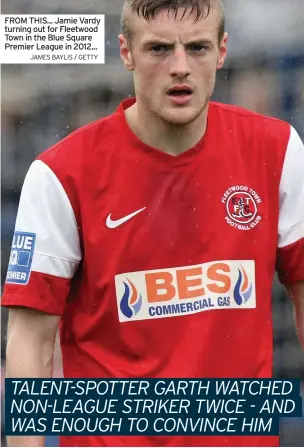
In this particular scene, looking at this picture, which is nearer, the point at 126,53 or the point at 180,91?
the point at 180,91

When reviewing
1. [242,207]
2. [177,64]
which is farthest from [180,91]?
[242,207]

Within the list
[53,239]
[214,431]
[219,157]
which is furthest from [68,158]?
[214,431]

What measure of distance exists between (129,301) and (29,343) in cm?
25

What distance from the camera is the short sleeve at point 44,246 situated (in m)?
2.65

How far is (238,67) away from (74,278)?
97.3 inches

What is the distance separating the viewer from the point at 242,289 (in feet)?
8.82

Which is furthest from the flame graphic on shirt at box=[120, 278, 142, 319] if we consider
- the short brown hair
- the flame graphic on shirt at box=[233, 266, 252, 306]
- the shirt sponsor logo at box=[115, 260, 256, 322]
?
the short brown hair

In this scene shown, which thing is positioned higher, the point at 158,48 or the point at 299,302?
the point at 158,48

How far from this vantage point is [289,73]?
501 cm

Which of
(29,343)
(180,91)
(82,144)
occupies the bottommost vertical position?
(29,343)

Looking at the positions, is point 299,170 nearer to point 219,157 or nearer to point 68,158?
point 219,157

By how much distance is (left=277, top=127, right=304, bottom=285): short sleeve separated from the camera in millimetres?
2723
